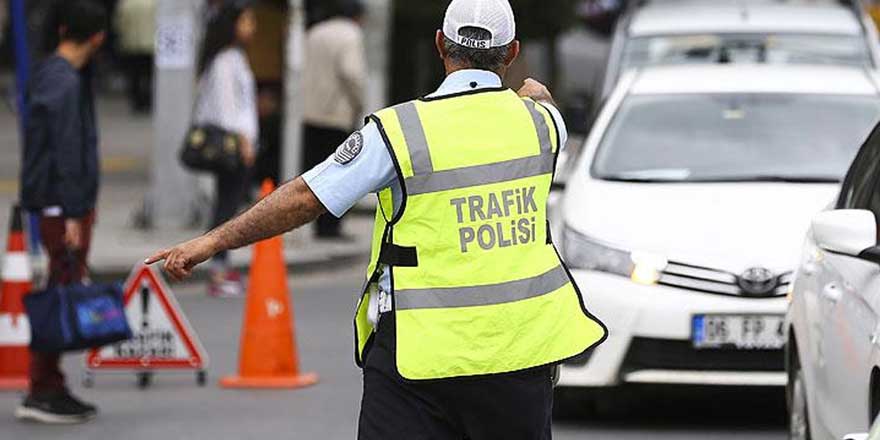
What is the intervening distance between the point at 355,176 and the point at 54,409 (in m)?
4.73

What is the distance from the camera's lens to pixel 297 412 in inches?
394

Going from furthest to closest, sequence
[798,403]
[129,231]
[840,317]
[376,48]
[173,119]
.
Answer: [376,48]
[129,231]
[173,119]
[798,403]
[840,317]

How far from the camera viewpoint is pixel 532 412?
17.7 ft

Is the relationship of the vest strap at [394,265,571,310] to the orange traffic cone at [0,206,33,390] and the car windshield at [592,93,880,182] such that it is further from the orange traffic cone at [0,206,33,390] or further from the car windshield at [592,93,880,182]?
the orange traffic cone at [0,206,33,390]

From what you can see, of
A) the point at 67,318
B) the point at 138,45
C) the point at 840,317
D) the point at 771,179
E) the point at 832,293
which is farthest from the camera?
the point at 138,45

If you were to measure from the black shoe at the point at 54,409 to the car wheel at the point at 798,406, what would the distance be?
3.21 meters

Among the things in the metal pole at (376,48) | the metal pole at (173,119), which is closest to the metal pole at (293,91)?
the metal pole at (173,119)

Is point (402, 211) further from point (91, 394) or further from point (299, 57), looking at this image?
point (299, 57)

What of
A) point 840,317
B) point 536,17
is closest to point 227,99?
point 840,317

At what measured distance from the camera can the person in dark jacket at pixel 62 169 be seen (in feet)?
31.2

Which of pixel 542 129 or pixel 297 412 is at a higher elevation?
pixel 542 129

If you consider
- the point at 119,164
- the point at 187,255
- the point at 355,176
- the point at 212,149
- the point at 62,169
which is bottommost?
the point at 119,164

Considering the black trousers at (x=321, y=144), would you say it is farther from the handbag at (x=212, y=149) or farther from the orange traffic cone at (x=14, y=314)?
the orange traffic cone at (x=14, y=314)

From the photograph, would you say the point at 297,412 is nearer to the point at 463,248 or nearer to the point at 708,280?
the point at 708,280
